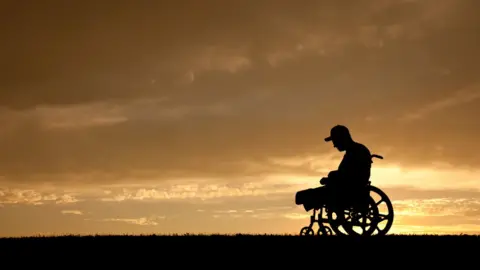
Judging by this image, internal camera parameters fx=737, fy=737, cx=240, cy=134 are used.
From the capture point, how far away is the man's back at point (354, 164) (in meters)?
16.1

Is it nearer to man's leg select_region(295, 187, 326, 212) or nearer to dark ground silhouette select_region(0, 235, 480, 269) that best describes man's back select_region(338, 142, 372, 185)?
man's leg select_region(295, 187, 326, 212)

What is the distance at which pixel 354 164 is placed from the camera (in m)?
16.1

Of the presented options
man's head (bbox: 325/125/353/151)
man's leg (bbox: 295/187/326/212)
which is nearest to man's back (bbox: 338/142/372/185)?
man's head (bbox: 325/125/353/151)

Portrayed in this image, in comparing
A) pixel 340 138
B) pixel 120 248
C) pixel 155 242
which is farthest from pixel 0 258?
pixel 340 138

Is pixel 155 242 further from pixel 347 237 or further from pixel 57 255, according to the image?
pixel 347 237

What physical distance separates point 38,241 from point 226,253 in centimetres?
612

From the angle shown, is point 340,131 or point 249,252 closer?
point 249,252

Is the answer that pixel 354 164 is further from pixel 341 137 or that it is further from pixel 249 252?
pixel 249 252

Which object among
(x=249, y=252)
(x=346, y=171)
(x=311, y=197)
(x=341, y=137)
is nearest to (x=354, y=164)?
(x=346, y=171)

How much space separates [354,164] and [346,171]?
234mm

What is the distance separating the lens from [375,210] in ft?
53.3

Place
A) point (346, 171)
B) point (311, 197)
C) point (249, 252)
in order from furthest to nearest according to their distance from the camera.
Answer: point (311, 197)
point (346, 171)
point (249, 252)

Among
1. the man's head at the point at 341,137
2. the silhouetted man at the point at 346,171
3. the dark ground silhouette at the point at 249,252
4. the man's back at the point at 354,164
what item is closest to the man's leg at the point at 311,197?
the silhouetted man at the point at 346,171

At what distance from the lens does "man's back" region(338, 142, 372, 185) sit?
16.1 metres
